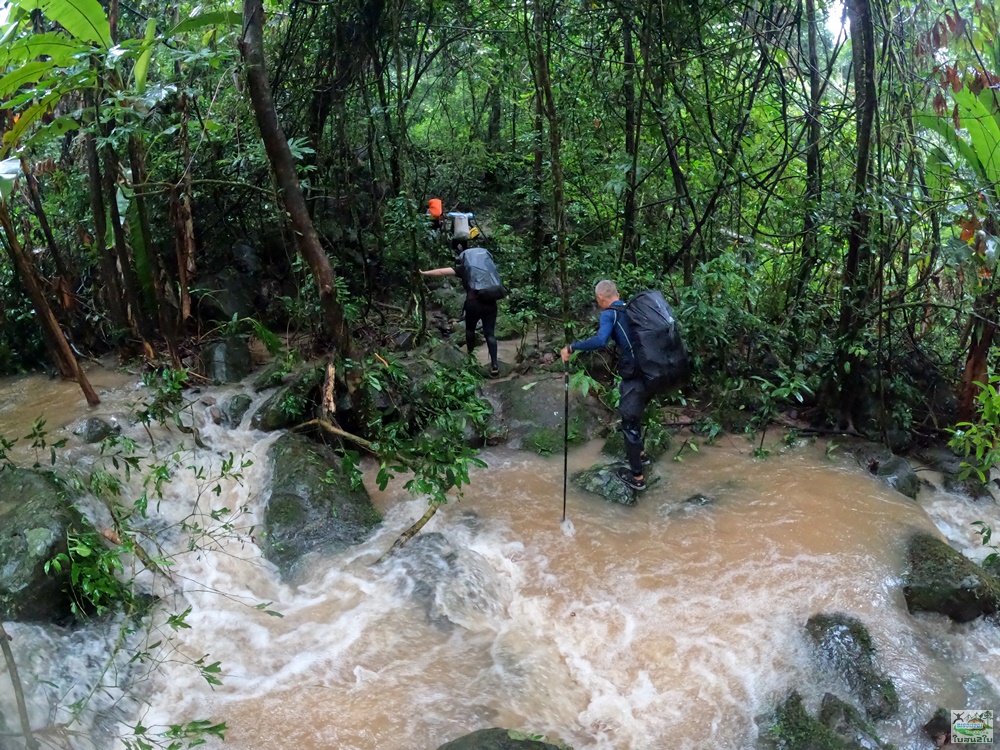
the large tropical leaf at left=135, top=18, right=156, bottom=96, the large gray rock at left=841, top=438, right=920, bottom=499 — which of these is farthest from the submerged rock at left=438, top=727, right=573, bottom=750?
the large tropical leaf at left=135, top=18, right=156, bottom=96

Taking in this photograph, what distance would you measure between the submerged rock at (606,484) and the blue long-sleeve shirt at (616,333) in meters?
1.04

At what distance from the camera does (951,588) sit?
15.0ft

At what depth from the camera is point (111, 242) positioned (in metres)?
7.21

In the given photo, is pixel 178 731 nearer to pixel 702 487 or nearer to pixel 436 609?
pixel 436 609

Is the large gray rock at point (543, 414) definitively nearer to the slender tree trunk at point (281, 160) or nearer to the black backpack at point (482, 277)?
the black backpack at point (482, 277)

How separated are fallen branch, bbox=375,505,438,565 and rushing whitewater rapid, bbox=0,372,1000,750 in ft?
0.21

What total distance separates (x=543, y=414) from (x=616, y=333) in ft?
6.23

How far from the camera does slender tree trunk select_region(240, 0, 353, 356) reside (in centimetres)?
505

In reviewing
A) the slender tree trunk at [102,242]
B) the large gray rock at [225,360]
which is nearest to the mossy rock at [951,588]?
the large gray rock at [225,360]

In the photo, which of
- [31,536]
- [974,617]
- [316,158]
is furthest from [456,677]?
[316,158]

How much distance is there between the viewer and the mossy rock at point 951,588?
4543mm

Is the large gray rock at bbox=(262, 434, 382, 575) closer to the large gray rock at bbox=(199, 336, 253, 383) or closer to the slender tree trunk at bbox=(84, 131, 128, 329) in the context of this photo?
the large gray rock at bbox=(199, 336, 253, 383)

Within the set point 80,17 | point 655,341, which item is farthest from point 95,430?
point 655,341

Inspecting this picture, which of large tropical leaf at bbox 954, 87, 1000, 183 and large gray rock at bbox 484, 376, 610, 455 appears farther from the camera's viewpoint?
A: large gray rock at bbox 484, 376, 610, 455
